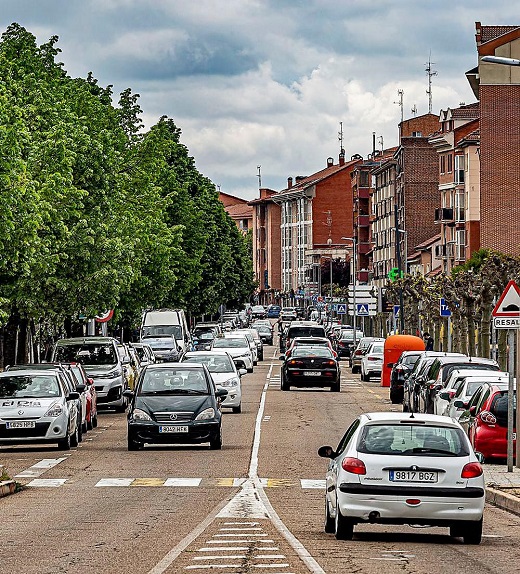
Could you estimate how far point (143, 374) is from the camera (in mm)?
29047

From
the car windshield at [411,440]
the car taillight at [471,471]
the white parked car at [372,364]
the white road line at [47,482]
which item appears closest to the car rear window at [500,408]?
the white road line at [47,482]

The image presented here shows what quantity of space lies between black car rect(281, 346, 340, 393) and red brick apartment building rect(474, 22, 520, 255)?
40.5 metres

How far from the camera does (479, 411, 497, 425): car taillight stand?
25.0 m

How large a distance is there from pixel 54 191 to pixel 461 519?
92.9 ft

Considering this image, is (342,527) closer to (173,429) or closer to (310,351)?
(173,429)

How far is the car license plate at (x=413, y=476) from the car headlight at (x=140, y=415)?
13799mm

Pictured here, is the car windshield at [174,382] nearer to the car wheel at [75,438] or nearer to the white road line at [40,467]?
the car wheel at [75,438]

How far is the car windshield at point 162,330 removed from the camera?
257ft

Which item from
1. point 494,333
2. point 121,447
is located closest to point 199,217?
point 494,333

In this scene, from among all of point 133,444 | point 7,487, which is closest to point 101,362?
point 133,444

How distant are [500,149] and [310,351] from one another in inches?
1716

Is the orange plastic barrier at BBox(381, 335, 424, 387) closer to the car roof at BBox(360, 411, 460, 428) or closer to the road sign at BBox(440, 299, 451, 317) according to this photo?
the road sign at BBox(440, 299, 451, 317)

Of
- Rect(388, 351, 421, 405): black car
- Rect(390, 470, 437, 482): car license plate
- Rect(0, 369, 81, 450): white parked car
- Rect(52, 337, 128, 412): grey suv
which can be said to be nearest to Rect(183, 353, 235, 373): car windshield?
Rect(52, 337, 128, 412): grey suv

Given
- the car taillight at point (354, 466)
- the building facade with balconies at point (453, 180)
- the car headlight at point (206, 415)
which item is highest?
the building facade with balconies at point (453, 180)
